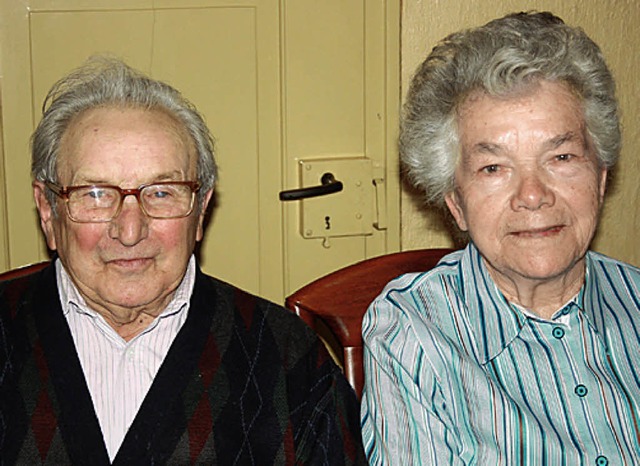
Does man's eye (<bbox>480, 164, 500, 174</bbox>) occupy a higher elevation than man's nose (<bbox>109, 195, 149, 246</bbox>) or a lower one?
higher

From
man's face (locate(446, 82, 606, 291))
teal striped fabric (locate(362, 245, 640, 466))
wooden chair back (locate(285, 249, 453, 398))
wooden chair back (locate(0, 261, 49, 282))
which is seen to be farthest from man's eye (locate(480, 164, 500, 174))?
wooden chair back (locate(0, 261, 49, 282))

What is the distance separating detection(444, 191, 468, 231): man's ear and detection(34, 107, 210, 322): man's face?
0.51 meters

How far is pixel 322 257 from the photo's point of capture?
2625 mm

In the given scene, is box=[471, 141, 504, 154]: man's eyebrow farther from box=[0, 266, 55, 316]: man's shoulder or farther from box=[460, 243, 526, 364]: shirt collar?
box=[0, 266, 55, 316]: man's shoulder

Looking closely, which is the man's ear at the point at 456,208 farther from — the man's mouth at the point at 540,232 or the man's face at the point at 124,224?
the man's face at the point at 124,224

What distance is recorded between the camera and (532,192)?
177 cm

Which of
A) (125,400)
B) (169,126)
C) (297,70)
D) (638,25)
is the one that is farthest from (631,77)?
(125,400)

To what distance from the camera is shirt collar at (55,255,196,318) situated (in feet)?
6.19

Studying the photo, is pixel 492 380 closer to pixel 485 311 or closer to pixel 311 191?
pixel 485 311

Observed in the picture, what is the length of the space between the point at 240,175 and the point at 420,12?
0.62 metres

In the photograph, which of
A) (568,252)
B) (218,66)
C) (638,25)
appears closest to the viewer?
(568,252)

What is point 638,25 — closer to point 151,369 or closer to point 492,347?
point 492,347

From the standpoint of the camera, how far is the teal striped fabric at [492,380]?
5.81ft

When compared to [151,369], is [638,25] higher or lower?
higher
